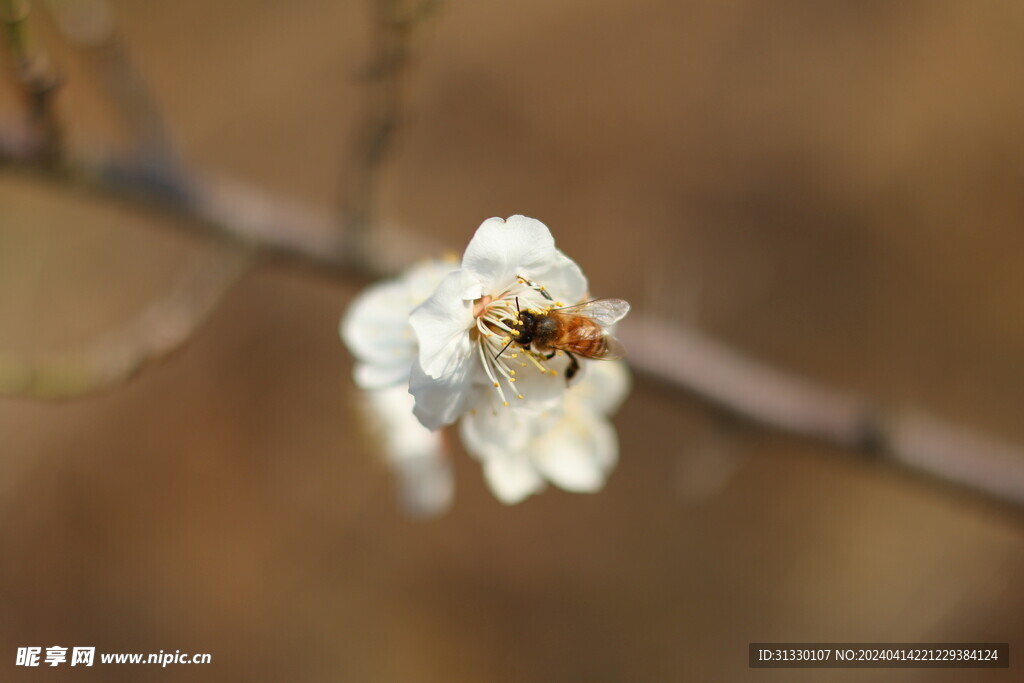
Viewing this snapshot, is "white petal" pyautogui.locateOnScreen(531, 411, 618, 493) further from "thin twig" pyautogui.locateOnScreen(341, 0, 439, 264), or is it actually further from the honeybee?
"thin twig" pyautogui.locateOnScreen(341, 0, 439, 264)

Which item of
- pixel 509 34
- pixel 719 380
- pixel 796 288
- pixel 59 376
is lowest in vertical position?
pixel 59 376

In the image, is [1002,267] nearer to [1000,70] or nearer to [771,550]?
[1000,70]

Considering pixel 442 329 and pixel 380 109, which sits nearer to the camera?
pixel 442 329

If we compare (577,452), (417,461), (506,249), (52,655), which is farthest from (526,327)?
(52,655)

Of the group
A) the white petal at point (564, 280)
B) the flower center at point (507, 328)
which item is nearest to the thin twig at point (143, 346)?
the flower center at point (507, 328)

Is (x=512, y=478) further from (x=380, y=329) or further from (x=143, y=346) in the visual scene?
(x=143, y=346)

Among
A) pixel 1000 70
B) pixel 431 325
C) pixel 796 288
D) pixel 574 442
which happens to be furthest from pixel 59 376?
pixel 1000 70

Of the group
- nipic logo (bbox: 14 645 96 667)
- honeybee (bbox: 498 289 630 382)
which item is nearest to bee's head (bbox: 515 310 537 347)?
honeybee (bbox: 498 289 630 382)
